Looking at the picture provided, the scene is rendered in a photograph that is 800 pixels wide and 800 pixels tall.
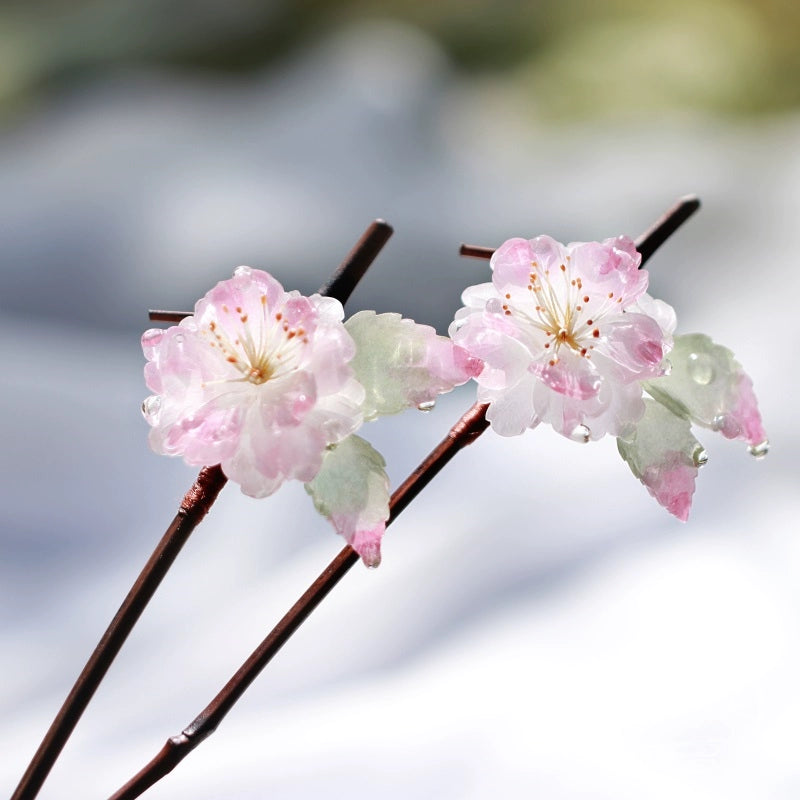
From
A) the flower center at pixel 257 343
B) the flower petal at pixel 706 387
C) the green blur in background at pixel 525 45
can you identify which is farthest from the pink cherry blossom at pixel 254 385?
the green blur in background at pixel 525 45

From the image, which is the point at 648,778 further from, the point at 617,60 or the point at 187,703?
the point at 617,60

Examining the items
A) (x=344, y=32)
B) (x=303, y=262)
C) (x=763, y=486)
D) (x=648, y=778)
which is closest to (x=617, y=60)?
(x=344, y=32)

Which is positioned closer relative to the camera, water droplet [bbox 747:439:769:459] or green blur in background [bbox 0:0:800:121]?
water droplet [bbox 747:439:769:459]

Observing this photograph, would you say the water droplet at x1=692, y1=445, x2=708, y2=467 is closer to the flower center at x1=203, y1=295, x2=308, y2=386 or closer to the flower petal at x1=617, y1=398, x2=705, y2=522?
the flower petal at x1=617, y1=398, x2=705, y2=522

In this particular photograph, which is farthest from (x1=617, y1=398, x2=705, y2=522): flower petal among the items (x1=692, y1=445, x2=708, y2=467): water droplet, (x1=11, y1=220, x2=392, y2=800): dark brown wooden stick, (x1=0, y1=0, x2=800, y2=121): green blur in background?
(x1=0, y1=0, x2=800, y2=121): green blur in background

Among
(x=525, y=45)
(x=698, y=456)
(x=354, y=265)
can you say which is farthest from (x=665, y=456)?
(x=525, y=45)

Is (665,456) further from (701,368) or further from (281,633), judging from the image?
(281,633)
